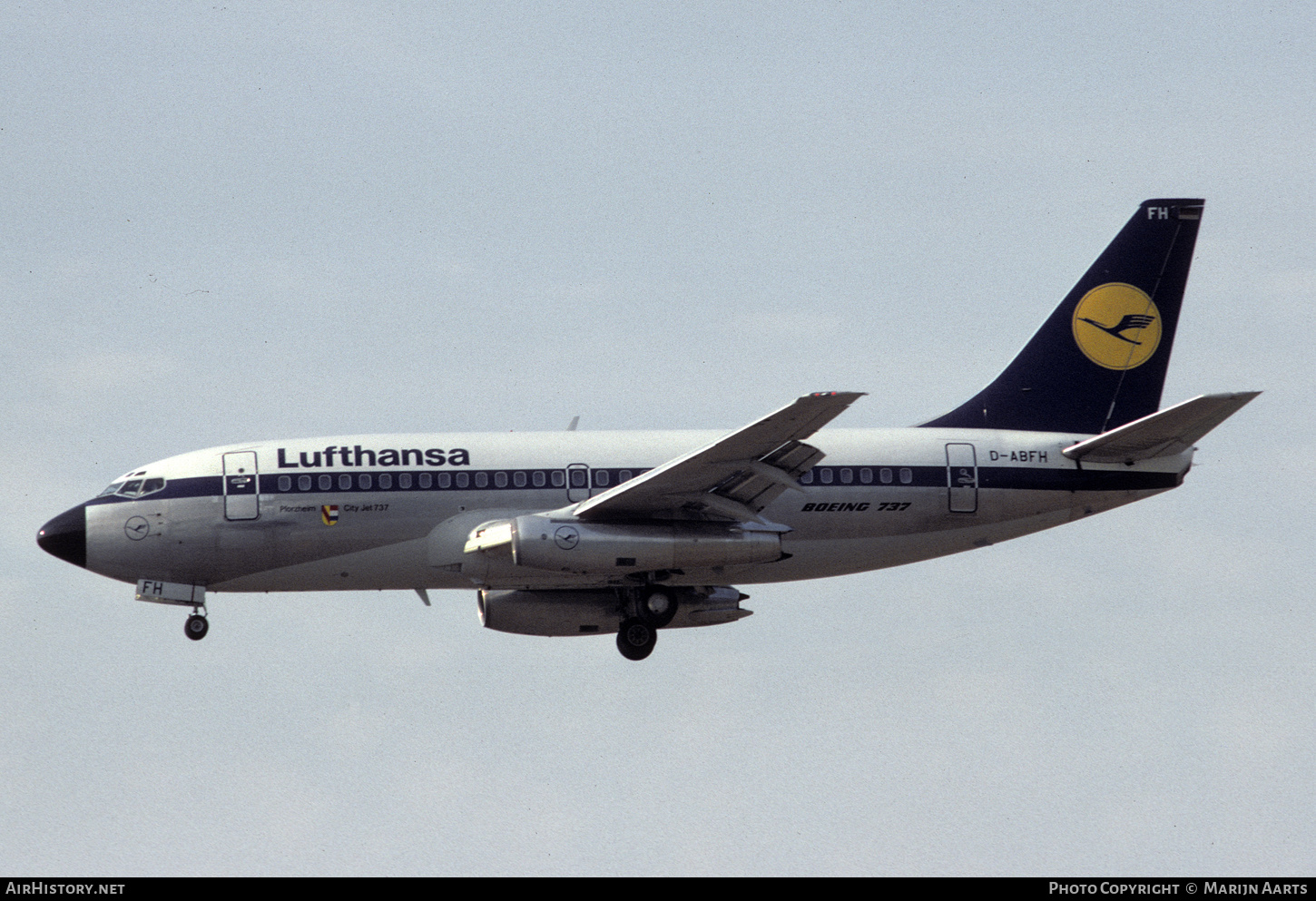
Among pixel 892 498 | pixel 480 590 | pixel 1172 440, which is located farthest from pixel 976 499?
pixel 480 590

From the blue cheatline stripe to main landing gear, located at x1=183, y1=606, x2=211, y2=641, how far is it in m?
2.56

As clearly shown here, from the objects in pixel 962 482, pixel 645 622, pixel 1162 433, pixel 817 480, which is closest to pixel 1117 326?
pixel 1162 433

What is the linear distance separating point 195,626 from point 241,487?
312 cm

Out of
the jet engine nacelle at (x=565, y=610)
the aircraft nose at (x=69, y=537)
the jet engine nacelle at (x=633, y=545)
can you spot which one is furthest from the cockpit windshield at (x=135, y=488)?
the jet engine nacelle at (x=633, y=545)

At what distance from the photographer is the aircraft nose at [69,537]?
117 ft

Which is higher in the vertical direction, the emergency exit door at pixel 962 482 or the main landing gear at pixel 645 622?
the emergency exit door at pixel 962 482

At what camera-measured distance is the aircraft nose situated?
3569 cm

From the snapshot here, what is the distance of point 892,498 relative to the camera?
120 ft

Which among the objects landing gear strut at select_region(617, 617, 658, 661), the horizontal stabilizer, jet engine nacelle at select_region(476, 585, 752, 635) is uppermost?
the horizontal stabilizer

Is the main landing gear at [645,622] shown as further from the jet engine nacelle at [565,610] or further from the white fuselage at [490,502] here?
the jet engine nacelle at [565,610]

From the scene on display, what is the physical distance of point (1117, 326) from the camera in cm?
4000

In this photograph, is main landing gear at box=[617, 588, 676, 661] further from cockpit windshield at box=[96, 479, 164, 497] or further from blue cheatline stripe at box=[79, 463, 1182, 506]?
cockpit windshield at box=[96, 479, 164, 497]

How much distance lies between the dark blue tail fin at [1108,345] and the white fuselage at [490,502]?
162 centimetres

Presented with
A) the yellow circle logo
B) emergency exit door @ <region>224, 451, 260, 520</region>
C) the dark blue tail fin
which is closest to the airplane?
emergency exit door @ <region>224, 451, 260, 520</region>
